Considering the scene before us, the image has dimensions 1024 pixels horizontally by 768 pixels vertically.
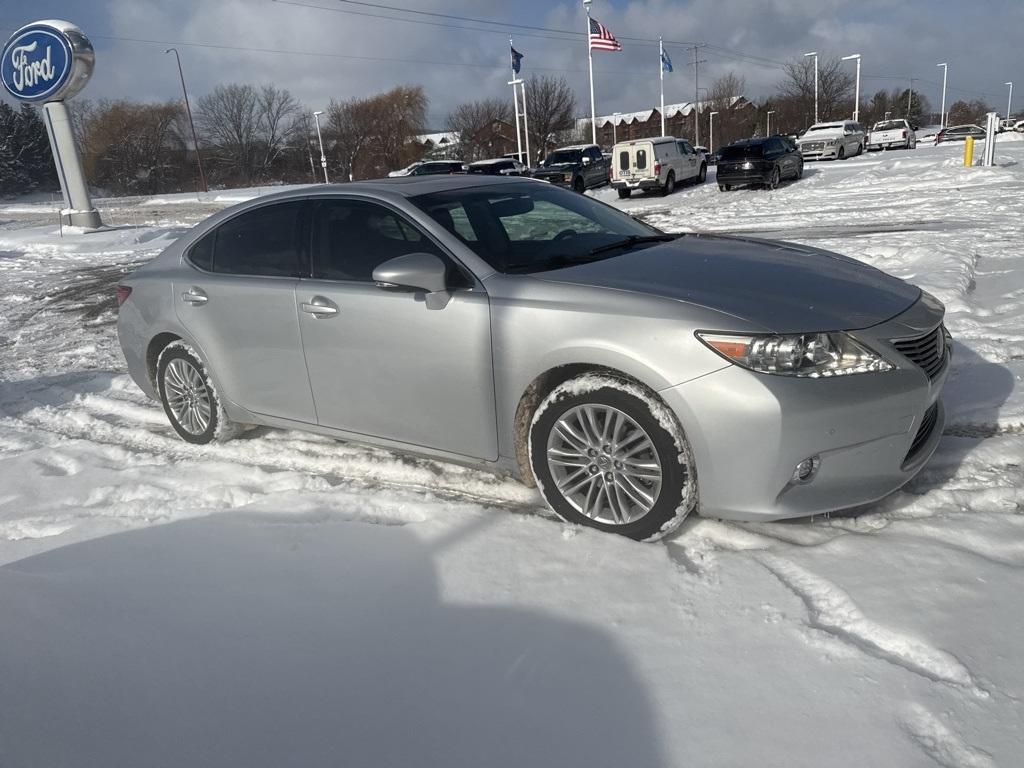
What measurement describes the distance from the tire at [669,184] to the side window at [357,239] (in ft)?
72.9

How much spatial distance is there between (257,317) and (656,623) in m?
2.78

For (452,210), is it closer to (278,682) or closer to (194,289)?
(194,289)

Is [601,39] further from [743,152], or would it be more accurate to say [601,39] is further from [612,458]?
[612,458]

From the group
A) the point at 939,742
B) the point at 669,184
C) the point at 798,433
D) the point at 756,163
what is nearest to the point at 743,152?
the point at 756,163

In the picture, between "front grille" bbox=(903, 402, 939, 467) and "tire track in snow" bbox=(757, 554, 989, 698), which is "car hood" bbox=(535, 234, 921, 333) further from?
"tire track in snow" bbox=(757, 554, 989, 698)

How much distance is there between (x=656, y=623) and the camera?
8.54 feet

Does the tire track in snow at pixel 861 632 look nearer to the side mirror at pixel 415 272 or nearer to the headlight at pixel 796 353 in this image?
the headlight at pixel 796 353

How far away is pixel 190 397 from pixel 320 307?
152cm

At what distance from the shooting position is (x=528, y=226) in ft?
13.1

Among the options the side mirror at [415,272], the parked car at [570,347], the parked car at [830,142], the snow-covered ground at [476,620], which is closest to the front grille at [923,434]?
the parked car at [570,347]

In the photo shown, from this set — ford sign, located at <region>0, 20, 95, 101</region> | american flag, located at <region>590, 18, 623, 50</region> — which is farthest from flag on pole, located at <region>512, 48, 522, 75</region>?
ford sign, located at <region>0, 20, 95, 101</region>

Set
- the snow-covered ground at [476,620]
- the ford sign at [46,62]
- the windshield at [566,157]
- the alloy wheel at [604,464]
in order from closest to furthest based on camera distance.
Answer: the snow-covered ground at [476,620]
the alloy wheel at [604,464]
the ford sign at [46,62]
the windshield at [566,157]

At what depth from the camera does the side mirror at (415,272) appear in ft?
11.0

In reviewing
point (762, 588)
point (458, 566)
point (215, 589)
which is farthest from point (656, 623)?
point (215, 589)
